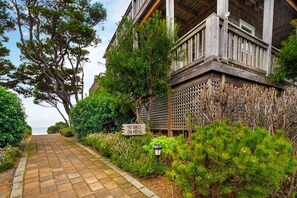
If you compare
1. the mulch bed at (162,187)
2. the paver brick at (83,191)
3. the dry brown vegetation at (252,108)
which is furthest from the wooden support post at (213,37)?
the paver brick at (83,191)

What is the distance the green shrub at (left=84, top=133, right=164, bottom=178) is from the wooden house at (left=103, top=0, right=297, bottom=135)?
5.11ft

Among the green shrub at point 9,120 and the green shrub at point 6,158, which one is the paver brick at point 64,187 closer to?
the green shrub at point 6,158

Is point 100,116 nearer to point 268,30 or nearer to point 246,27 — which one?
point 268,30

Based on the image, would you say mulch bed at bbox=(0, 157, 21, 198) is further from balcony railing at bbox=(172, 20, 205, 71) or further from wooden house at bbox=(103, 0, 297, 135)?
balcony railing at bbox=(172, 20, 205, 71)

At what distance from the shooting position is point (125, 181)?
10.8ft

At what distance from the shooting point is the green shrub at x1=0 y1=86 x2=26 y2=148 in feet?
17.9

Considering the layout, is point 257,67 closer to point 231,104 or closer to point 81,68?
point 231,104

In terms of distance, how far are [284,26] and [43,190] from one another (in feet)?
41.0

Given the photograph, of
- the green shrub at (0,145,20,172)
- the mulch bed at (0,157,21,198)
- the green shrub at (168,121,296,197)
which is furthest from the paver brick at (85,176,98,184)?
the green shrub at (0,145,20,172)

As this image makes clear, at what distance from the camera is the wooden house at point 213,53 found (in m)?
4.42

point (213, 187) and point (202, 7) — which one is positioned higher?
point (202, 7)

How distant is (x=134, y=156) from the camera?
4.04 meters

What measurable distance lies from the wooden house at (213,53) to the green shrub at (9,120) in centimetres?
489

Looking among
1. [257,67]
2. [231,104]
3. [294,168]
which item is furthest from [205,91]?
Answer: [257,67]
